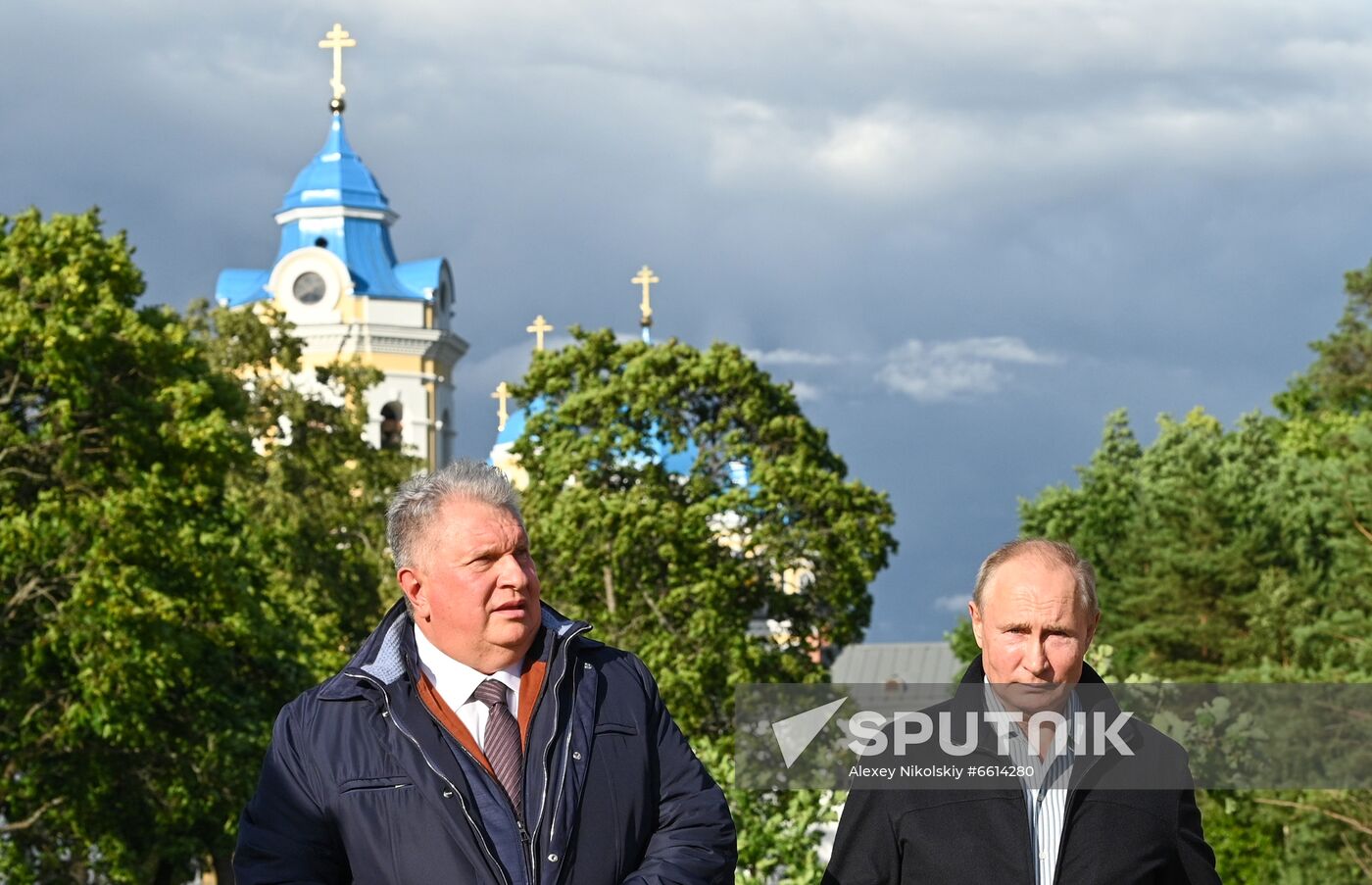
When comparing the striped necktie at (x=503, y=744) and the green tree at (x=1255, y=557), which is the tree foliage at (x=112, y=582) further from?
the striped necktie at (x=503, y=744)

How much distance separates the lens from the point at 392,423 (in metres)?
69.1

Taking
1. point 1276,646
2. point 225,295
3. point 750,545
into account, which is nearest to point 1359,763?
point 1276,646

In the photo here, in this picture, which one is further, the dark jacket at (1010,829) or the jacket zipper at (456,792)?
the dark jacket at (1010,829)

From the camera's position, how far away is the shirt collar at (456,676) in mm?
5477

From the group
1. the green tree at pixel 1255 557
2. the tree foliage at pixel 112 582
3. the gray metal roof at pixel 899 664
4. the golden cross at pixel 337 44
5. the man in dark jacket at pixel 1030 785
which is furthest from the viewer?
the gray metal roof at pixel 899 664

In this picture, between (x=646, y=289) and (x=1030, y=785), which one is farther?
(x=646, y=289)

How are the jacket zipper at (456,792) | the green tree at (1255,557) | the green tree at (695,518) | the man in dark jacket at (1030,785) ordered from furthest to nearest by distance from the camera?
the green tree at (1255,557) → the green tree at (695,518) → the man in dark jacket at (1030,785) → the jacket zipper at (456,792)

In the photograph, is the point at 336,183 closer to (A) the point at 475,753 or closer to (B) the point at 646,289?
(B) the point at 646,289

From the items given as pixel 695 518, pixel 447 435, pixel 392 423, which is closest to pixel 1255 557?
pixel 695 518

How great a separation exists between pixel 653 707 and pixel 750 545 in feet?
97.5

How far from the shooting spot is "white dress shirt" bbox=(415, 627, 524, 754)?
5.47 meters

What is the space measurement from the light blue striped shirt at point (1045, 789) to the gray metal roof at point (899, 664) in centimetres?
8422

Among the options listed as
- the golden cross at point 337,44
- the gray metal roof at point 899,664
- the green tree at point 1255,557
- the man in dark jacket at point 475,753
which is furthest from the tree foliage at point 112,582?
the gray metal roof at point 899,664

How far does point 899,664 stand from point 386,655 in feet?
286
